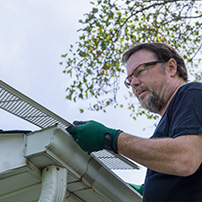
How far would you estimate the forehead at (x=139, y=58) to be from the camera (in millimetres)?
3012

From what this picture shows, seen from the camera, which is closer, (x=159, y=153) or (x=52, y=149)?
(x=159, y=153)

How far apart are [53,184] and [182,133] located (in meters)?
0.80

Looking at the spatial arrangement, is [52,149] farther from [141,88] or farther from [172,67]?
[172,67]

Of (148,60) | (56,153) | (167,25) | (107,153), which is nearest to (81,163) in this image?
(56,153)

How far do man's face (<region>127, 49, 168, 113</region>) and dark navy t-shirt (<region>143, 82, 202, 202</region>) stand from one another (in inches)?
15.8

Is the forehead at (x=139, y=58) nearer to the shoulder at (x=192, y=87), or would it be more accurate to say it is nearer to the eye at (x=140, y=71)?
the eye at (x=140, y=71)

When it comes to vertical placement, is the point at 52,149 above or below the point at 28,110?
below

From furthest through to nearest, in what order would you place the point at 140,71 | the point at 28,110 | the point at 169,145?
1. the point at 140,71
2. the point at 28,110
3. the point at 169,145

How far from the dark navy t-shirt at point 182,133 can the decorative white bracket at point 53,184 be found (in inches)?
20.0

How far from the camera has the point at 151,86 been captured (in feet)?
9.18

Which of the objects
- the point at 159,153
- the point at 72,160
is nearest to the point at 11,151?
the point at 72,160

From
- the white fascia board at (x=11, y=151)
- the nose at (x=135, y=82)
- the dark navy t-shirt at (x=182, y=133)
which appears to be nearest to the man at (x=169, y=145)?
the dark navy t-shirt at (x=182, y=133)

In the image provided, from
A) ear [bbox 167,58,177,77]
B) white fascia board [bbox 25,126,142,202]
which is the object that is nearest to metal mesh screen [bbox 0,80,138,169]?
white fascia board [bbox 25,126,142,202]

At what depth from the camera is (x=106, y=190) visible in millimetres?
2711
